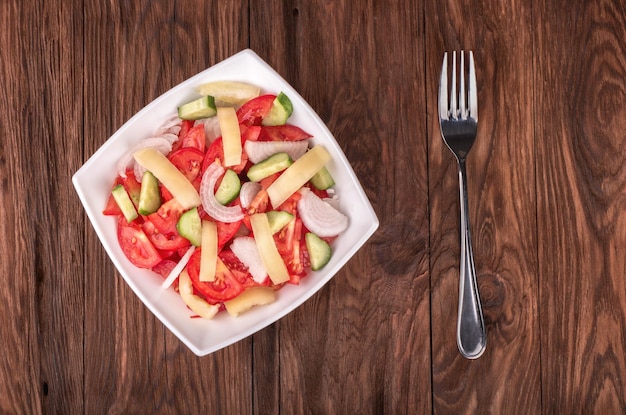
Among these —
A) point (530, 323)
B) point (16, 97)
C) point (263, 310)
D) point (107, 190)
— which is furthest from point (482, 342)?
point (16, 97)

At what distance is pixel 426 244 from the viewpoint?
1509mm

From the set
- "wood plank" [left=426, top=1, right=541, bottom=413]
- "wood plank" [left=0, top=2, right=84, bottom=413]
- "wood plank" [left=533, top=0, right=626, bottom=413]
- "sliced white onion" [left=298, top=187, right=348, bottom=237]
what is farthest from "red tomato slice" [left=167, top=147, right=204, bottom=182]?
"wood plank" [left=533, top=0, right=626, bottom=413]

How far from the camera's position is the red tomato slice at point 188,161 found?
1.35 meters

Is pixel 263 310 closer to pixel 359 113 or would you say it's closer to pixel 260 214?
pixel 260 214

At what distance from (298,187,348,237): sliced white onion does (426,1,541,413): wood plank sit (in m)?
0.26

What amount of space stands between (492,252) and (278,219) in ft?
1.71

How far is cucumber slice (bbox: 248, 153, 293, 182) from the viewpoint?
1.33 metres

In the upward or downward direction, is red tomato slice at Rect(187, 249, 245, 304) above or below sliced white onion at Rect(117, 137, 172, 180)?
below

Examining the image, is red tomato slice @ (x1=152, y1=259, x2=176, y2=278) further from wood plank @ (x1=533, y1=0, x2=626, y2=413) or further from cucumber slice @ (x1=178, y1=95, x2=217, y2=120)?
wood plank @ (x1=533, y1=0, x2=626, y2=413)

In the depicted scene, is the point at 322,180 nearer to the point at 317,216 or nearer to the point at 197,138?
the point at 317,216

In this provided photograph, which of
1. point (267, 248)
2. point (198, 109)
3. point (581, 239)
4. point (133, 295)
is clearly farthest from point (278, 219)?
point (581, 239)

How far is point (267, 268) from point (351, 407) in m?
0.43

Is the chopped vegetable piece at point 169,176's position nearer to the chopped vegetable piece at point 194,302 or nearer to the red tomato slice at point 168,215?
the red tomato slice at point 168,215

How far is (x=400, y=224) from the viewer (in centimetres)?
151
